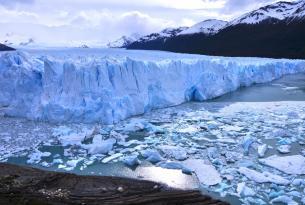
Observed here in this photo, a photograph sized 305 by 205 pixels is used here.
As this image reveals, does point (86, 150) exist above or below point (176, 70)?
below

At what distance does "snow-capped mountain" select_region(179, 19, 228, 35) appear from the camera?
2112 inches

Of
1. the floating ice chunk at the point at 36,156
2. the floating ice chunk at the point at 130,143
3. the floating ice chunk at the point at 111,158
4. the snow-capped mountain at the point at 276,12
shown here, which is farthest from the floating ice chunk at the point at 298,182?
the snow-capped mountain at the point at 276,12

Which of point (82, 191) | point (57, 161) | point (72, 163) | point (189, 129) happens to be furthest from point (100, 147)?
point (189, 129)

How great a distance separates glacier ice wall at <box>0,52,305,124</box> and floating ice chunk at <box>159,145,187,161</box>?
7.66 feet

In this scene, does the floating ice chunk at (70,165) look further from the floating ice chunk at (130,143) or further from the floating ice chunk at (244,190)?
the floating ice chunk at (244,190)

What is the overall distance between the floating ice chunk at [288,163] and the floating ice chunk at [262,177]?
0.36 meters

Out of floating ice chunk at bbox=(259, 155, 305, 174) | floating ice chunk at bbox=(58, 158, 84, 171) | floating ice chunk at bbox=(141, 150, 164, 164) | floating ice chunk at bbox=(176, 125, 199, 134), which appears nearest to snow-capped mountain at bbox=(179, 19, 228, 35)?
floating ice chunk at bbox=(176, 125, 199, 134)

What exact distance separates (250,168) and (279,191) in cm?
91

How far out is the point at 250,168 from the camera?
6.23 meters

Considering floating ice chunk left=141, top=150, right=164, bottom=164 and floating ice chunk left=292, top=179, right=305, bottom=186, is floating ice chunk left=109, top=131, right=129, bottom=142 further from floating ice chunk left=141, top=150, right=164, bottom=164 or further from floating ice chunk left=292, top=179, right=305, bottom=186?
floating ice chunk left=292, top=179, right=305, bottom=186

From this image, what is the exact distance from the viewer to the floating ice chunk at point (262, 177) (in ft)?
18.7

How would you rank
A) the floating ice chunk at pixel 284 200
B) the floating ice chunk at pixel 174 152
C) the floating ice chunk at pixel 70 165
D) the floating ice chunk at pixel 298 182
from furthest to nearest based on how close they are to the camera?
the floating ice chunk at pixel 174 152
the floating ice chunk at pixel 70 165
the floating ice chunk at pixel 298 182
the floating ice chunk at pixel 284 200

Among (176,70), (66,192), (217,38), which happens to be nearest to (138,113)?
(176,70)

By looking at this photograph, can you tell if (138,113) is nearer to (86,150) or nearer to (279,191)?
(86,150)
